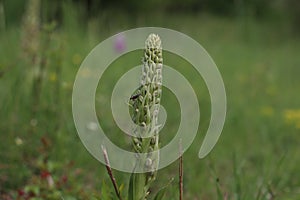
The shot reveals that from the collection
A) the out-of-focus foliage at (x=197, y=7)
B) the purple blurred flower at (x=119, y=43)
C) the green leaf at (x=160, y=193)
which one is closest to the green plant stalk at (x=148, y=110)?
the green leaf at (x=160, y=193)

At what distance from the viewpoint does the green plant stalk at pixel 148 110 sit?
926 mm

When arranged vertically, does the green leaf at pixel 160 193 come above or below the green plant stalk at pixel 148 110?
below

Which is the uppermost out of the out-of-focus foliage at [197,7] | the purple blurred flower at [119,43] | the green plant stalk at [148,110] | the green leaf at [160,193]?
the out-of-focus foliage at [197,7]

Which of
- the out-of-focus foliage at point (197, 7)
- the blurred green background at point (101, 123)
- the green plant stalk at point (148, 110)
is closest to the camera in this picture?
the green plant stalk at point (148, 110)

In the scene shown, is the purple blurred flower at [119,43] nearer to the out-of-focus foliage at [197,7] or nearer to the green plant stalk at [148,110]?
the green plant stalk at [148,110]

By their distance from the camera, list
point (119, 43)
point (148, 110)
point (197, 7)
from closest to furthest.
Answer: point (148, 110), point (119, 43), point (197, 7)

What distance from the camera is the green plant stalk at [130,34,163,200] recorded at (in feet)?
3.04

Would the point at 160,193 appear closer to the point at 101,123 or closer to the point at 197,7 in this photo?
the point at 101,123

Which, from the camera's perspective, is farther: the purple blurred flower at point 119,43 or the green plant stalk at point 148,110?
the purple blurred flower at point 119,43

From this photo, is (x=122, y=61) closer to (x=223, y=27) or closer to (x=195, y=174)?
(x=195, y=174)

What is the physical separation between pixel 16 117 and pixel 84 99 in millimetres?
370

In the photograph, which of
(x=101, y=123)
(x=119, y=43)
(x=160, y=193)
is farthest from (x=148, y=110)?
(x=119, y=43)

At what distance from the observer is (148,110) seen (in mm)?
932

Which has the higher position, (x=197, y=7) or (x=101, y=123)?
(x=197, y=7)
